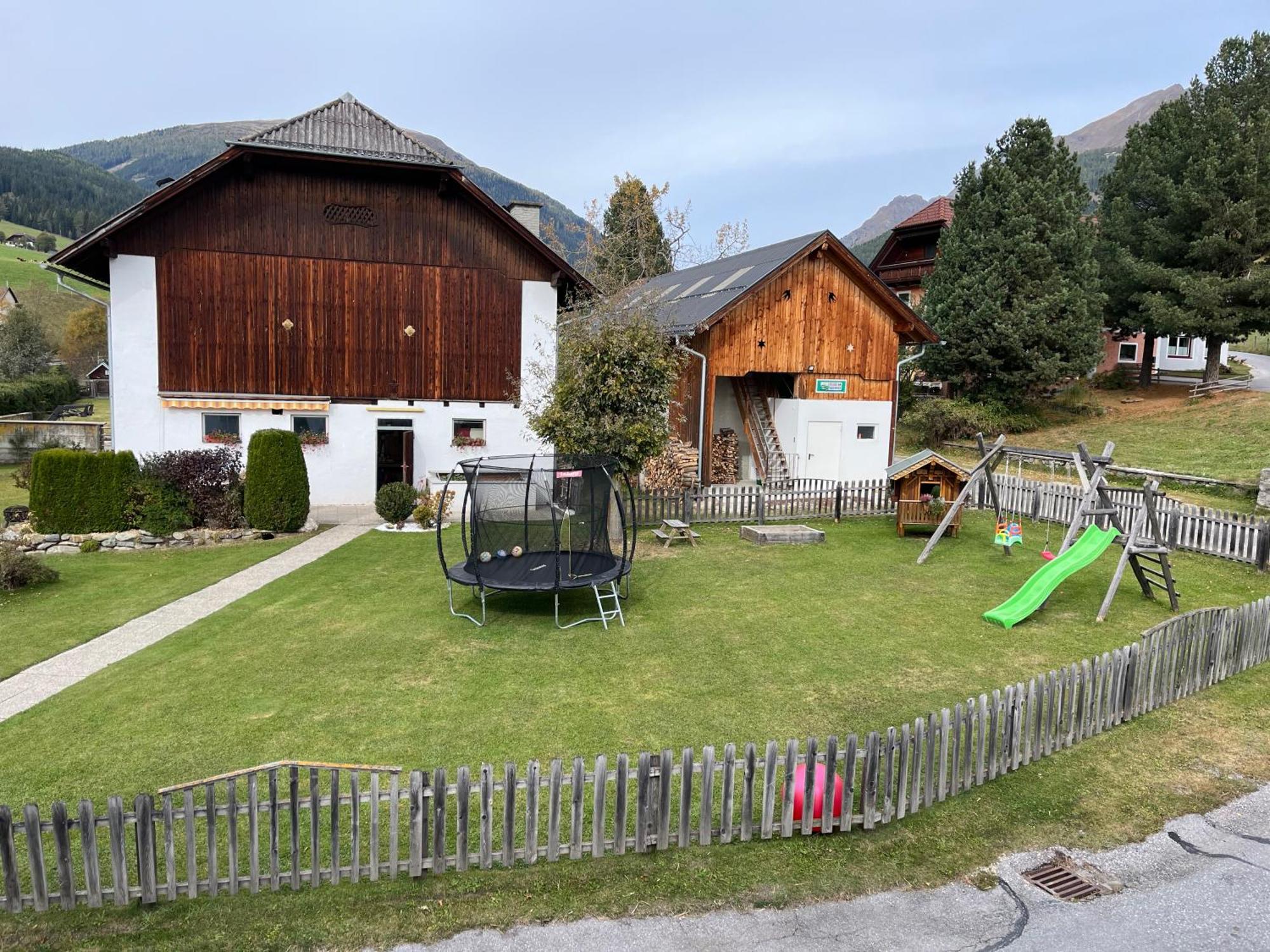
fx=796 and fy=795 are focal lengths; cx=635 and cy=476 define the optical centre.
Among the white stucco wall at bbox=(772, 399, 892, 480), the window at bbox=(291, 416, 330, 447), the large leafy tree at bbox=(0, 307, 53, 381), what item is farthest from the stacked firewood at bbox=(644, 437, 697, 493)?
the large leafy tree at bbox=(0, 307, 53, 381)

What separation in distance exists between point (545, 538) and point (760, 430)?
14.3 metres

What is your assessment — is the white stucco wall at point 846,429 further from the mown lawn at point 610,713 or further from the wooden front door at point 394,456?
the wooden front door at point 394,456

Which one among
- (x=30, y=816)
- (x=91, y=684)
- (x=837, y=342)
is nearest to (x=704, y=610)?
(x=91, y=684)

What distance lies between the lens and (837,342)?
24.9 m

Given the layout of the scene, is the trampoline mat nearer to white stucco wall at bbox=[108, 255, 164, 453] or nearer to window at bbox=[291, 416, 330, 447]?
window at bbox=[291, 416, 330, 447]

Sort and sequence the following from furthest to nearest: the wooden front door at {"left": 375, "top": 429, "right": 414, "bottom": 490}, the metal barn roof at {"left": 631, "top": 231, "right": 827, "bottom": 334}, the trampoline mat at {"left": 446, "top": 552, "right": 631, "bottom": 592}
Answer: the metal barn roof at {"left": 631, "top": 231, "right": 827, "bottom": 334} < the wooden front door at {"left": 375, "top": 429, "right": 414, "bottom": 490} < the trampoline mat at {"left": 446, "top": 552, "right": 631, "bottom": 592}

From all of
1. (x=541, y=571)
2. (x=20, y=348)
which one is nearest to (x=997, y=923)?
(x=541, y=571)

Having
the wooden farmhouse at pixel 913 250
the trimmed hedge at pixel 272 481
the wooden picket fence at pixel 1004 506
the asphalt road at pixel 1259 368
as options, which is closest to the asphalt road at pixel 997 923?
the wooden picket fence at pixel 1004 506

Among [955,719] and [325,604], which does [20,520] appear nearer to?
[325,604]

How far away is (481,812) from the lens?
18.8 ft

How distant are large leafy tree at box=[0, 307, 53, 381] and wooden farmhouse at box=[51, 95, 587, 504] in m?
40.7

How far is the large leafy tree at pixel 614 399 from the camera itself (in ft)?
55.6

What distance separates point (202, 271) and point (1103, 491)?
2060 cm

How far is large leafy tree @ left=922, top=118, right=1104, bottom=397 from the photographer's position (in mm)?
31641
